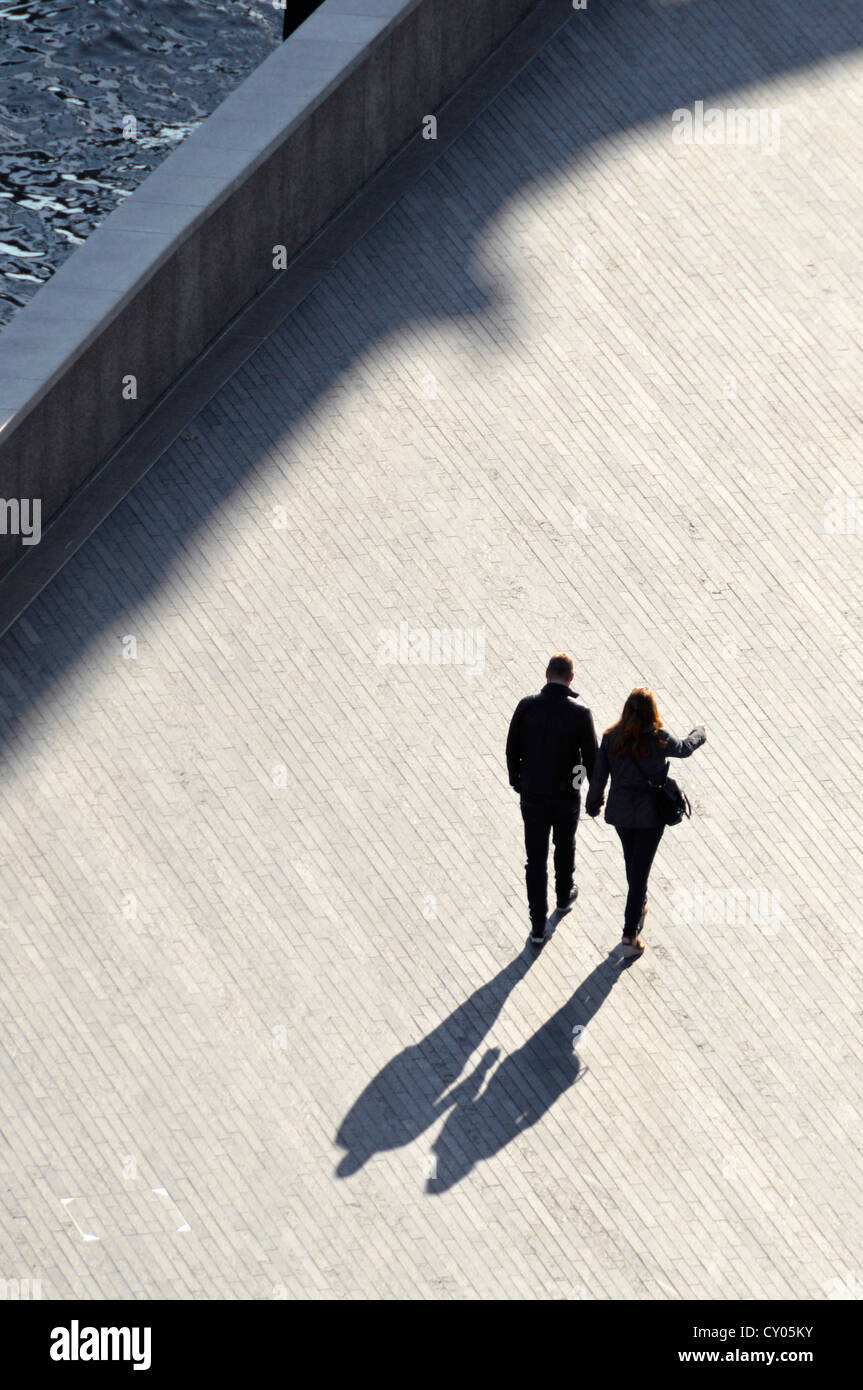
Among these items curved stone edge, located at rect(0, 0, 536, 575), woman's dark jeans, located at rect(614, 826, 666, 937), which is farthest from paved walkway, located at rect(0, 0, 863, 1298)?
curved stone edge, located at rect(0, 0, 536, 575)

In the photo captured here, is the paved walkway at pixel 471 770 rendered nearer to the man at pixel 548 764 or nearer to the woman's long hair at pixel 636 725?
the man at pixel 548 764

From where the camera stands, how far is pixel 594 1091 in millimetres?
8094

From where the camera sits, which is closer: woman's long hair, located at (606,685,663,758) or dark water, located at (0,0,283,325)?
woman's long hair, located at (606,685,663,758)

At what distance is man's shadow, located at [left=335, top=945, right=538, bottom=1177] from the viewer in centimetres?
788

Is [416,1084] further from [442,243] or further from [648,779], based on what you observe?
[442,243]

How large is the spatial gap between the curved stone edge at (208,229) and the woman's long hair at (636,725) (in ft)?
11.1

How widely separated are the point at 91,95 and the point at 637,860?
12.9 meters

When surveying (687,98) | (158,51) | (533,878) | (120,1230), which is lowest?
(120,1230)

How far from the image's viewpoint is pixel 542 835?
27.5 ft

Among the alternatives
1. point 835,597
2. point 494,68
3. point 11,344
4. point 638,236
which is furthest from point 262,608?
point 494,68

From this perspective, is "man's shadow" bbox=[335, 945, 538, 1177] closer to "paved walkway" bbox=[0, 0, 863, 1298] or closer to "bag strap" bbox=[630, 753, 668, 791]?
"paved walkway" bbox=[0, 0, 863, 1298]

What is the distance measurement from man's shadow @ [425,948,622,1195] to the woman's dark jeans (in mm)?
365

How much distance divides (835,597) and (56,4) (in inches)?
525

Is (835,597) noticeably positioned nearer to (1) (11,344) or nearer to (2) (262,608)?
(2) (262,608)
